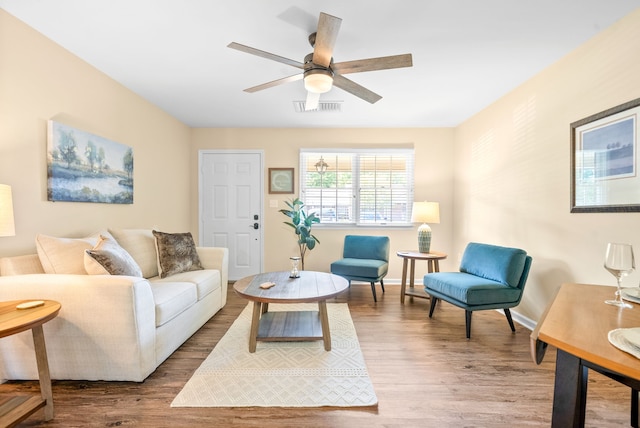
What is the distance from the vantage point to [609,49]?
81.9 inches

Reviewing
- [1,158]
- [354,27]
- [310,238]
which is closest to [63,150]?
[1,158]

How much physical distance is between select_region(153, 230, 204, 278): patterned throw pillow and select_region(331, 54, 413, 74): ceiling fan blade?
2.28 m

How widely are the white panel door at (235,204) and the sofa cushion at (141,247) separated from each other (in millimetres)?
1558

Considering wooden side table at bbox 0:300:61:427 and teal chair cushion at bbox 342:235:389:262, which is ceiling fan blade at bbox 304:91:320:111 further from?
wooden side table at bbox 0:300:61:427

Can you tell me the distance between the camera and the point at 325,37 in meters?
1.73

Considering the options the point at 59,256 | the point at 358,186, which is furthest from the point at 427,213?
the point at 59,256

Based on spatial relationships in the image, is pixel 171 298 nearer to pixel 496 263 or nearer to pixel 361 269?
pixel 361 269

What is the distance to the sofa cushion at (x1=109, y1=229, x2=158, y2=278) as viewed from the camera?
2713 mm

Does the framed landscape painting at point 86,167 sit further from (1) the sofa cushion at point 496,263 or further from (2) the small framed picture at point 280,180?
(1) the sofa cushion at point 496,263

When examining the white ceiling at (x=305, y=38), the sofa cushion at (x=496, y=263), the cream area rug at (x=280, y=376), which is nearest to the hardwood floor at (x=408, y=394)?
the cream area rug at (x=280, y=376)

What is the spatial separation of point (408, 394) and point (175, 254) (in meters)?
2.42

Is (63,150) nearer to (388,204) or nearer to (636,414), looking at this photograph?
(388,204)

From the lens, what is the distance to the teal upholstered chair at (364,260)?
3.62 metres

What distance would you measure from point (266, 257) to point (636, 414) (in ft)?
13.0
